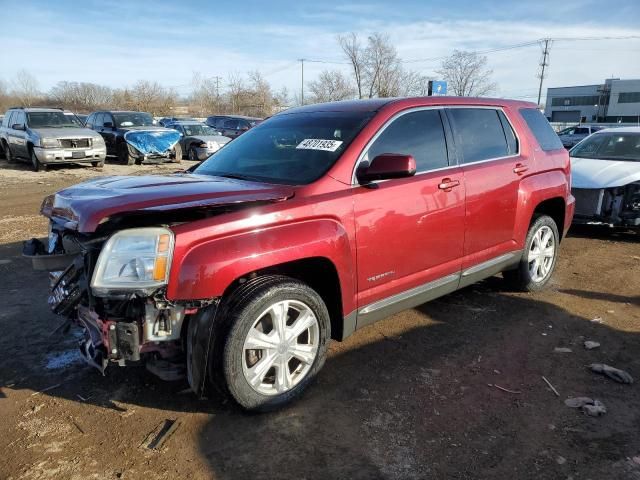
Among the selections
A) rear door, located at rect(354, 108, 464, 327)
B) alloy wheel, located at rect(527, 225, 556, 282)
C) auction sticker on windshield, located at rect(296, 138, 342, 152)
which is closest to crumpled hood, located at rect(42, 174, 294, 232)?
auction sticker on windshield, located at rect(296, 138, 342, 152)

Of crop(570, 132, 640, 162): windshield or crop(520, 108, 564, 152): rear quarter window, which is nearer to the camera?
crop(520, 108, 564, 152): rear quarter window

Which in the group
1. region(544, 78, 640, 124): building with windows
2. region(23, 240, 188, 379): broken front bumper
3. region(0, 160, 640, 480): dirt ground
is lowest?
region(0, 160, 640, 480): dirt ground

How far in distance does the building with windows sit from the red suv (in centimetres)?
7827

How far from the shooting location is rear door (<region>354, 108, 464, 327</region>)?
3.30 metres

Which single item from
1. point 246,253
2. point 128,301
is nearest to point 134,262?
point 128,301

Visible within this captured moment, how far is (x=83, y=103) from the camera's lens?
61406 mm

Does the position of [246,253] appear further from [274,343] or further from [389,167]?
[389,167]

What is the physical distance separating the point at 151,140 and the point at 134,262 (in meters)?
14.5

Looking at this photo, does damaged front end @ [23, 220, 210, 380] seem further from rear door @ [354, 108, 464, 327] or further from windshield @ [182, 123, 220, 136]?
windshield @ [182, 123, 220, 136]

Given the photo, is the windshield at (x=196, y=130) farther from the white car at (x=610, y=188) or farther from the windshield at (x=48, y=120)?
the white car at (x=610, y=188)

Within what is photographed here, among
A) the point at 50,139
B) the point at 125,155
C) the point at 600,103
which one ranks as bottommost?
the point at 125,155

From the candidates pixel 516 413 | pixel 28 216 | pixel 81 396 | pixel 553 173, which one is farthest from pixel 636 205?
pixel 28 216

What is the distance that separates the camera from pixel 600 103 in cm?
8281

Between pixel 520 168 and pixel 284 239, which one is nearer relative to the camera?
pixel 284 239
